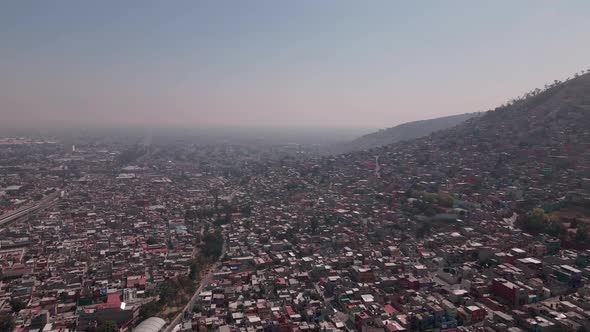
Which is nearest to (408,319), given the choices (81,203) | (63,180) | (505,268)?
(505,268)

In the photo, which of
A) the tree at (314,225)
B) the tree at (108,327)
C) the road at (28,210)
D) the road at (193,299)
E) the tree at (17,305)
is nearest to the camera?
the tree at (108,327)

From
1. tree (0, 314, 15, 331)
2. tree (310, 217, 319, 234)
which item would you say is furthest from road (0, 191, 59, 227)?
tree (310, 217, 319, 234)

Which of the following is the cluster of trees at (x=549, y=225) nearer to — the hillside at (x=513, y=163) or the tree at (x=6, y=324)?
the hillside at (x=513, y=163)

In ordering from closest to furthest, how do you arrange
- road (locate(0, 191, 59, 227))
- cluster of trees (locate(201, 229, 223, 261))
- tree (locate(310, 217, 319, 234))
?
cluster of trees (locate(201, 229, 223, 261))
tree (locate(310, 217, 319, 234))
road (locate(0, 191, 59, 227))

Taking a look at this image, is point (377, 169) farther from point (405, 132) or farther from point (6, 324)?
point (405, 132)

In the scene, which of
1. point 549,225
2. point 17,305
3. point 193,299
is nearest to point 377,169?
point 549,225

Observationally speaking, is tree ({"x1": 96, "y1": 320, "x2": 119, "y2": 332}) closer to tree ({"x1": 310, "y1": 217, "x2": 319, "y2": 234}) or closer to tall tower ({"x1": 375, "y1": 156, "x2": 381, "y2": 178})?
tree ({"x1": 310, "y1": 217, "x2": 319, "y2": 234})

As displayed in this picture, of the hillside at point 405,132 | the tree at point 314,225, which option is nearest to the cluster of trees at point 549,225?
the tree at point 314,225

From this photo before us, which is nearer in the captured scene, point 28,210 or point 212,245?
point 212,245

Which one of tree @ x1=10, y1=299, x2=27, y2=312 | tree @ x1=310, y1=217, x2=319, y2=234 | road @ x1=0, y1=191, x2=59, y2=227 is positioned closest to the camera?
tree @ x1=10, y1=299, x2=27, y2=312
